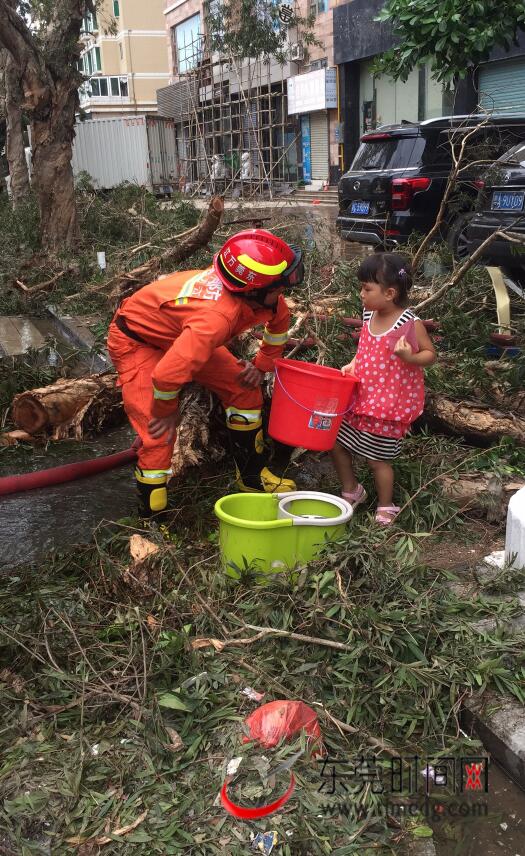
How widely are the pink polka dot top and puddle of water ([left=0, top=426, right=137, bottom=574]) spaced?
4.76 feet

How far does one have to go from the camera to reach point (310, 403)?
11.3 feet

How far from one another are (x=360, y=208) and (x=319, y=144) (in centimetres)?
1784

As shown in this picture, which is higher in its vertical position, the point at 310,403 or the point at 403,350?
the point at 403,350

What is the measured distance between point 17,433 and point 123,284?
1.52 meters

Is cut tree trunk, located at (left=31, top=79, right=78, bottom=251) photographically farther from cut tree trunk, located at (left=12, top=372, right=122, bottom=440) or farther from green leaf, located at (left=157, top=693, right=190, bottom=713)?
green leaf, located at (left=157, top=693, right=190, bottom=713)

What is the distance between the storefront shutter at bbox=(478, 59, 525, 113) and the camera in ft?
50.6

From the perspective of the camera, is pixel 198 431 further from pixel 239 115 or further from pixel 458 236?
pixel 239 115

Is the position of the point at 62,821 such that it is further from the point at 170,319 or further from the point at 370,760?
→ the point at 170,319

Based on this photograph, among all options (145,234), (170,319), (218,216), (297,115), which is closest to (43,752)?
(170,319)

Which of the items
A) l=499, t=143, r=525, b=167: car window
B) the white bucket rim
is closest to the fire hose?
the white bucket rim

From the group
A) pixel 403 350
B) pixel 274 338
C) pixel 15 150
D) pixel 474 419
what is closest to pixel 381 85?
pixel 15 150

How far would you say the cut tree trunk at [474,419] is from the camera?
4113 mm

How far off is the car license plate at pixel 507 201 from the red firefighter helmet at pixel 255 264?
3.15 m

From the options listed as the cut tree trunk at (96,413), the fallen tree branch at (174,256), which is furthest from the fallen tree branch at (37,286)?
the cut tree trunk at (96,413)
